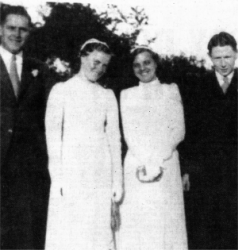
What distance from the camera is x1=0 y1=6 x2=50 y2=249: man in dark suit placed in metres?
3.30

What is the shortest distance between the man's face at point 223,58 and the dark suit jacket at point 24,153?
1193 mm

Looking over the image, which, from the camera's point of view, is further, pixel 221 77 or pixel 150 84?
pixel 221 77

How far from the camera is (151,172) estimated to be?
3.31 metres

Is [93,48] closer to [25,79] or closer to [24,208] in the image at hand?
[25,79]

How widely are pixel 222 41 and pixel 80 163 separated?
4.41 ft

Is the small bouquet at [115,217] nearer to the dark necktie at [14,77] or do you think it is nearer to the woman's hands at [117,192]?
the woman's hands at [117,192]

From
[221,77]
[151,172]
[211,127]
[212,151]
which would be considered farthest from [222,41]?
[151,172]

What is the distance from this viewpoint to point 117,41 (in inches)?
145

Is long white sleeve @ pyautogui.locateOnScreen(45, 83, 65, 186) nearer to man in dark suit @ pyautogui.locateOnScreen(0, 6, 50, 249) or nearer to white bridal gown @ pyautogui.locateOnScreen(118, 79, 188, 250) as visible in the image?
man in dark suit @ pyautogui.locateOnScreen(0, 6, 50, 249)

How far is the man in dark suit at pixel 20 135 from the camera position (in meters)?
3.30

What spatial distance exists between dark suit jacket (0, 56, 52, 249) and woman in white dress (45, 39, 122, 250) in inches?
8.0

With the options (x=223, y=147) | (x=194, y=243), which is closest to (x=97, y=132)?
(x=223, y=147)

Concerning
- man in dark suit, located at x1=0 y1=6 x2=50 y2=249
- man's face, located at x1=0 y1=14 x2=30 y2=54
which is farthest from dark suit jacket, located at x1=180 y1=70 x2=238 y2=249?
man's face, located at x1=0 y1=14 x2=30 y2=54

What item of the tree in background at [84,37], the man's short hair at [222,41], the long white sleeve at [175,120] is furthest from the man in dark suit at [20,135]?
the man's short hair at [222,41]
